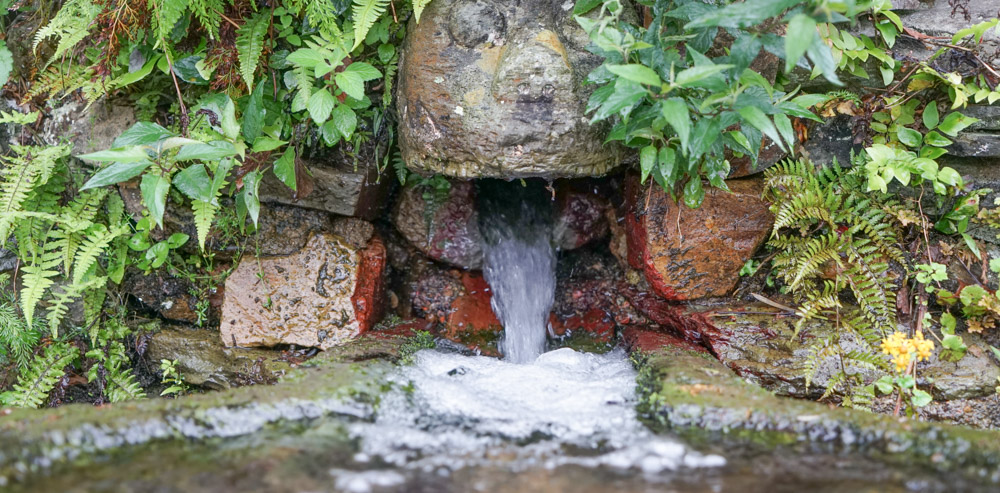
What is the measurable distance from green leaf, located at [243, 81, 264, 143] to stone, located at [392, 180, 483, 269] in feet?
4.06

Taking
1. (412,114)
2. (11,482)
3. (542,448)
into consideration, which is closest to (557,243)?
(412,114)

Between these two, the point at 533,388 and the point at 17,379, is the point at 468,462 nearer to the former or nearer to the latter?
the point at 533,388

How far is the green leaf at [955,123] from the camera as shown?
3414 mm

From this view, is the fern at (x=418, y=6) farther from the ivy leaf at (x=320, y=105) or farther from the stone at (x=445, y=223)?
the stone at (x=445, y=223)

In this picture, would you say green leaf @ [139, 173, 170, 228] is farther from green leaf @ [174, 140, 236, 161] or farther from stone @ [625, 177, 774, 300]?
stone @ [625, 177, 774, 300]

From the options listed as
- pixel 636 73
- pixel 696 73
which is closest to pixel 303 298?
pixel 636 73

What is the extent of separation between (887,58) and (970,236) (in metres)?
1.09

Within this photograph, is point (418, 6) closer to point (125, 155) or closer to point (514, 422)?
point (125, 155)

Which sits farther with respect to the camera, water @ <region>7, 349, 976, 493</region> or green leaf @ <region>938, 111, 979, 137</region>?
green leaf @ <region>938, 111, 979, 137</region>

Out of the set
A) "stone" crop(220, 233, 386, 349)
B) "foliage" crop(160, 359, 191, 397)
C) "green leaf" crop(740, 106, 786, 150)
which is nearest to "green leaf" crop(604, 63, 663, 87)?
"green leaf" crop(740, 106, 786, 150)

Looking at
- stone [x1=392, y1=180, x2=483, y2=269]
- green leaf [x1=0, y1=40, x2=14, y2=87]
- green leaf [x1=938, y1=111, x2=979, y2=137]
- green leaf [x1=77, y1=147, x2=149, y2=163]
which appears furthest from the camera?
stone [x1=392, y1=180, x2=483, y2=269]

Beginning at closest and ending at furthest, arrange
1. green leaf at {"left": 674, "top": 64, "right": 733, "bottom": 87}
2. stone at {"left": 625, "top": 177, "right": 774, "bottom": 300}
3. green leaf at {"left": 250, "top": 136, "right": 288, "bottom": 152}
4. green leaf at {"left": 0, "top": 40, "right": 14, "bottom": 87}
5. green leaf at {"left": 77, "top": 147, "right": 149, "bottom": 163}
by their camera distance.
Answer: green leaf at {"left": 674, "top": 64, "right": 733, "bottom": 87} < green leaf at {"left": 77, "top": 147, "right": 149, "bottom": 163} < green leaf at {"left": 250, "top": 136, "right": 288, "bottom": 152} < stone at {"left": 625, "top": 177, "right": 774, "bottom": 300} < green leaf at {"left": 0, "top": 40, "right": 14, "bottom": 87}

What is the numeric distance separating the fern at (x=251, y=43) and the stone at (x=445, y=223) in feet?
4.39

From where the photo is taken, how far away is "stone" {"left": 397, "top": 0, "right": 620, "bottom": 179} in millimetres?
3119
